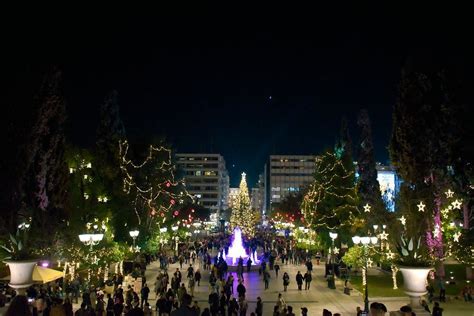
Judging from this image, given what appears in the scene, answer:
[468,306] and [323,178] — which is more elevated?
[323,178]

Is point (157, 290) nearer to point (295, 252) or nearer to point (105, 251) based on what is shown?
point (105, 251)

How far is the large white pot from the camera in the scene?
16.7m

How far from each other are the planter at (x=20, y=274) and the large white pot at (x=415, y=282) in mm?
14222

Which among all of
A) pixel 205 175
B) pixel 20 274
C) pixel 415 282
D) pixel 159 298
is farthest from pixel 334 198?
pixel 205 175

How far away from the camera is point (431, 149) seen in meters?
34.6

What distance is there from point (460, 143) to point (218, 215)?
6322 inches

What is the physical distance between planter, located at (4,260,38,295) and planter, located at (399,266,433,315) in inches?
560

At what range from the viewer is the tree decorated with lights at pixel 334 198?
44.9 metres

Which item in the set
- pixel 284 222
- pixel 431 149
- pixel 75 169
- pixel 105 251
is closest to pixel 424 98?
pixel 431 149

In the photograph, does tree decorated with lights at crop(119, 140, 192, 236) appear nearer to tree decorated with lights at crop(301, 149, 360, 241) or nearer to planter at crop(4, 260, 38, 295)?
tree decorated with lights at crop(301, 149, 360, 241)

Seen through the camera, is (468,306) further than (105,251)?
No

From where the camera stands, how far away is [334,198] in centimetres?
4575

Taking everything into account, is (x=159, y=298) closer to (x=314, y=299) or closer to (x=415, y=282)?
(x=314, y=299)

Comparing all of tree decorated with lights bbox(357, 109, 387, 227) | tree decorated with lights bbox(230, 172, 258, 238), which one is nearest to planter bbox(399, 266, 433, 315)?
tree decorated with lights bbox(357, 109, 387, 227)
